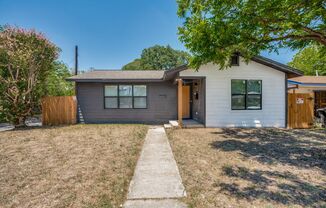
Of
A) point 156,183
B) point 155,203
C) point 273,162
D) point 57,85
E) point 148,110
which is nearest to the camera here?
point 155,203

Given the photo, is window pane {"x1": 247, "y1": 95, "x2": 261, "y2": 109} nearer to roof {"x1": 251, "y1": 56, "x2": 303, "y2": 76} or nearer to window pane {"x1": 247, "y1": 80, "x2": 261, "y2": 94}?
window pane {"x1": 247, "y1": 80, "x2": 261, "y2": 94}

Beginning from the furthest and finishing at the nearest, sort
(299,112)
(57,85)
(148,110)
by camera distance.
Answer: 1. (57,85)
2. (148,110)
3. (299,112)

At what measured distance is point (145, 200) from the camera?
2992 millimetres

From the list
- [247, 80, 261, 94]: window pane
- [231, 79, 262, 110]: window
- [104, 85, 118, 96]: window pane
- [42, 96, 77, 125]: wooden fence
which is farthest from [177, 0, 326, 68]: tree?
[42, 96, 77, 125]: wooden fence

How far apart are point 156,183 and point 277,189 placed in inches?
87.0

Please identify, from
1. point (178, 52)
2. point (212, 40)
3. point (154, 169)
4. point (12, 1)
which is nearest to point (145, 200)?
point (154, 169)

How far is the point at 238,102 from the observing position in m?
9.88

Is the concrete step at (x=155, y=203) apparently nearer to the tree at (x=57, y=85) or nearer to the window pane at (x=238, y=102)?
the window pane at (x=238, y=102)

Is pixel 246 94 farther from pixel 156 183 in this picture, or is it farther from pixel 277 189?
pixel 156 183

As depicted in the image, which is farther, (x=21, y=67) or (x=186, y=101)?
(x=186, y=101)

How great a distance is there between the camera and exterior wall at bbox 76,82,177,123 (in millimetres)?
11961

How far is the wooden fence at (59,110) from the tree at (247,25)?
26.6ft

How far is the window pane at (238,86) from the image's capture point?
9.84 meters

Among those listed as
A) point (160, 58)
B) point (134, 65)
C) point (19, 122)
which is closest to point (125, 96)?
point (19, 122)
